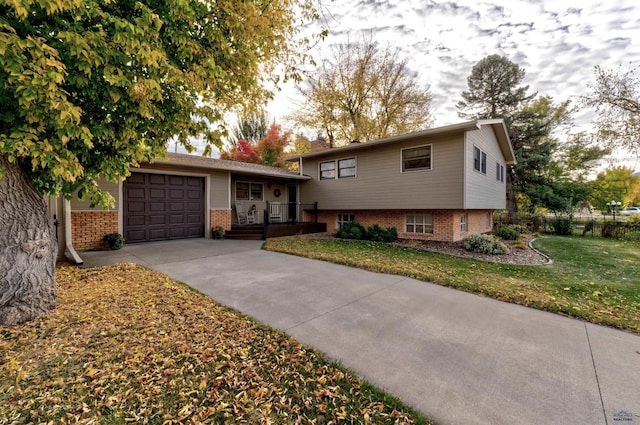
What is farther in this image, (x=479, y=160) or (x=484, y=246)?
(x=479, y=160)

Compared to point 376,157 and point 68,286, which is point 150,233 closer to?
point 68,286

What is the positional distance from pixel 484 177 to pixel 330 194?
6702mm

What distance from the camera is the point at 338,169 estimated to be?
12562mm

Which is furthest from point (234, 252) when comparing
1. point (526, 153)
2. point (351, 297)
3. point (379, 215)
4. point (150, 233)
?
point (526, 153)

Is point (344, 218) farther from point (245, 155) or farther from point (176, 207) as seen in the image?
point (245, 155)

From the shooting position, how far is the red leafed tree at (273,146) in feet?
73.7

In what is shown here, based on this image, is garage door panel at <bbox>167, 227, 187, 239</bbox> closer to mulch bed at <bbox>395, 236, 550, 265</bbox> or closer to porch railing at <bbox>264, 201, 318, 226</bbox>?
porch railing at <bbox>264, 201, 318, 226</bbox>

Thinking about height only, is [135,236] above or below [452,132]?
below

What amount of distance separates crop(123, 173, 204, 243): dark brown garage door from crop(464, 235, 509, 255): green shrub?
1008 cm

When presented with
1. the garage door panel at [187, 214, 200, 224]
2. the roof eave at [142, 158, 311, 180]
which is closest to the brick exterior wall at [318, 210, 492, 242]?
the roof eave at [142, 158, 311, 180]

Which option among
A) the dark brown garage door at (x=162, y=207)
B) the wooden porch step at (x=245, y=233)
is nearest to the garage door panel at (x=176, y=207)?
the dark brown garage door at (x=162, y=207)

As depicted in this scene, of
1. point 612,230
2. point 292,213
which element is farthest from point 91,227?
point 612,230

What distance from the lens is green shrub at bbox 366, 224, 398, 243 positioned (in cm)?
1059

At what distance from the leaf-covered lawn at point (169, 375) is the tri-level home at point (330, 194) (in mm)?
5579
